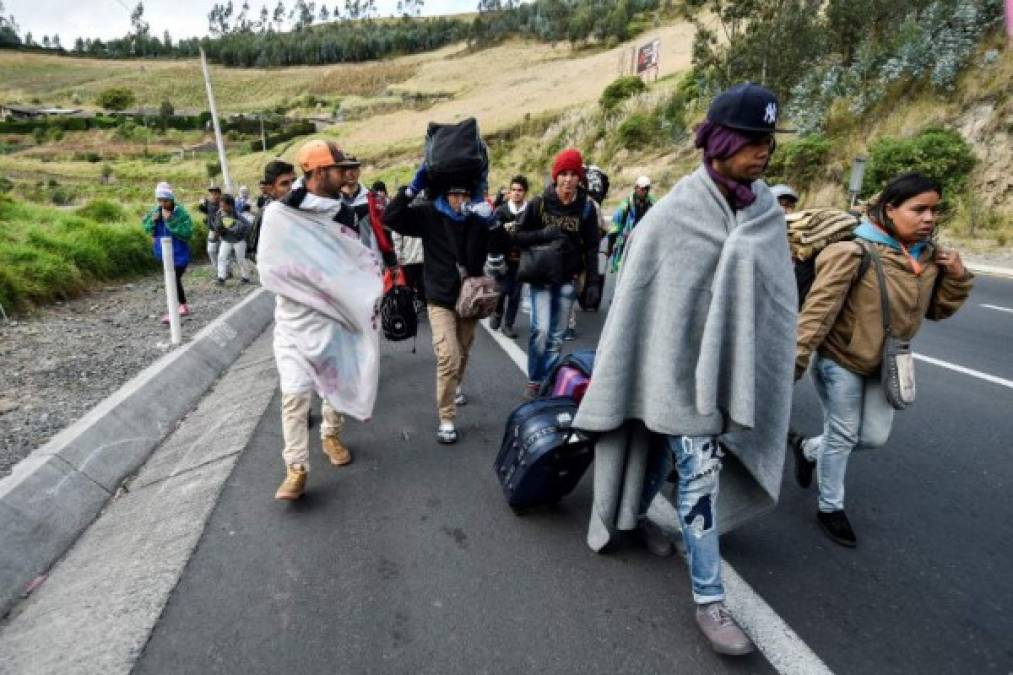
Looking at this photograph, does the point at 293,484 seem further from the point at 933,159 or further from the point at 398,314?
the point at 933,159

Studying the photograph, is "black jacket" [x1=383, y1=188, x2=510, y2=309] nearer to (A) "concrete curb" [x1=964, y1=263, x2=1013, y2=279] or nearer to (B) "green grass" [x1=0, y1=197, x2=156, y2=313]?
(B) "green grass" [x1=0, y1=197, x2=156, y2=313]

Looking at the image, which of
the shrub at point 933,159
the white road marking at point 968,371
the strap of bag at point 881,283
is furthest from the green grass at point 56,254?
the shrub at point 933,159

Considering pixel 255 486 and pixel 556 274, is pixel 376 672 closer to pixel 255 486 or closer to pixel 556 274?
pixel 255 486

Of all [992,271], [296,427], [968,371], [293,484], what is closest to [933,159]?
[992,271]

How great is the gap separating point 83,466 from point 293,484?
1314 millimetres

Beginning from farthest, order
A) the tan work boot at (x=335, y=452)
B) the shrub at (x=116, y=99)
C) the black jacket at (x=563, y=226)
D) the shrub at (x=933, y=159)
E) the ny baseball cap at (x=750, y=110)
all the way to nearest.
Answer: the shrub at (x=116, y=99), the shrub at (x=933, y=159), the black jacket at (x=563, y=226), the tan work boot at (x=335, y=452), the ny baseball cap at (x=750, y=110)

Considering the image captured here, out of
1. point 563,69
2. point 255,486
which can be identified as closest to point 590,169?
point 255,486

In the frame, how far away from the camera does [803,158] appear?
19234 millimetres

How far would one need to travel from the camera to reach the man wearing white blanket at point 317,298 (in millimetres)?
3666

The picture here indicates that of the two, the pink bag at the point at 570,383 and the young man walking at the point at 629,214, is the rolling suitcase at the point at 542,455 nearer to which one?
the pink bag at the point at 570,383

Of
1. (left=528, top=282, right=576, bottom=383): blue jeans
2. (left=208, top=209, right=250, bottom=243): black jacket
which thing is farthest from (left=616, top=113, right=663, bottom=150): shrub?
(left=528, top=282, right=576, bottom=383): blue jeans

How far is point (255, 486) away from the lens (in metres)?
3.84

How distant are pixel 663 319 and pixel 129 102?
113 metres

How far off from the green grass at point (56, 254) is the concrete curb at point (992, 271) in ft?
51.5
